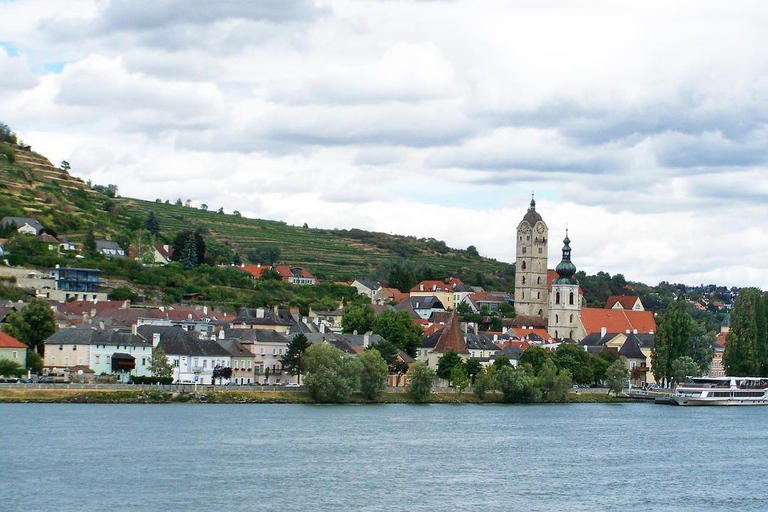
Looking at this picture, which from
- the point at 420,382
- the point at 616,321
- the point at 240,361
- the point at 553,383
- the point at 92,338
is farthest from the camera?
the point at 616,321

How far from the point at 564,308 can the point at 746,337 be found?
38444 mm

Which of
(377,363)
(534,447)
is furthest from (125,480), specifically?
(377,363)

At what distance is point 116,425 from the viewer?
6625 cm

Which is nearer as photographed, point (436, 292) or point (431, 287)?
point (436, 292)

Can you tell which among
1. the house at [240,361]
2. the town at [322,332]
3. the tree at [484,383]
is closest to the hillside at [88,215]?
the town at [322,332]

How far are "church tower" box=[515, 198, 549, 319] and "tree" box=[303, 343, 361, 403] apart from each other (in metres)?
80.1

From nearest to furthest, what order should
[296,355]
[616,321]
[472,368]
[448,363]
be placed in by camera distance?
[296,355], [448,363], [472,368], [616,321]

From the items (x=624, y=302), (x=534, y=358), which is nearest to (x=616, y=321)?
(x=624, y=302)

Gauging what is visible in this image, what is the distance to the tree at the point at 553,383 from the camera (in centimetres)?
10106

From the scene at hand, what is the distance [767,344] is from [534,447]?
59.9m

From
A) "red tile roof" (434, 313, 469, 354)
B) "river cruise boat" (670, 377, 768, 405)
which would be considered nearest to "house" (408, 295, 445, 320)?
"red tile roof" (434, 313, 469, 354)

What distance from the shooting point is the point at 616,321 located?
157 meters

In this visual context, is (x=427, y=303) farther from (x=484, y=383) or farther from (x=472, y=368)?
(x=484, y=383)

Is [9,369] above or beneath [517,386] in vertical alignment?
above
